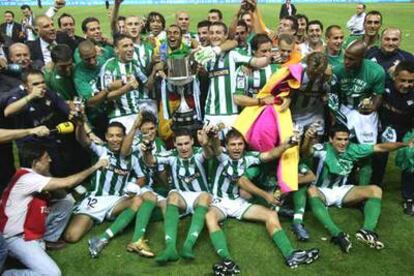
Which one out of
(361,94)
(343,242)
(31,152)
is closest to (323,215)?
(343,242)

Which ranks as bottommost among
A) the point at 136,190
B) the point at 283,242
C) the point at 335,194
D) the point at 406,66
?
the point at 283,242

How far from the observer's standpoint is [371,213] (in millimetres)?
4801

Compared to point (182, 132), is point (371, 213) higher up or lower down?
lower down

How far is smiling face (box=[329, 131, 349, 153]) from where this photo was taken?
16.5ft

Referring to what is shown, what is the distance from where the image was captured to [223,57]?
214 inches

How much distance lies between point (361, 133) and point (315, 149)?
59 cm

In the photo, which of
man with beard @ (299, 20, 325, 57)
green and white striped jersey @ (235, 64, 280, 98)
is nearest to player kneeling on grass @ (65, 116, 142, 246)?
green and white striped jersey @ (235, 64, 280, 98)

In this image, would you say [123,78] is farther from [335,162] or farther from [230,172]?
[335,162]

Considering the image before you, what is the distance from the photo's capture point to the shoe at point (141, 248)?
4.48 meters

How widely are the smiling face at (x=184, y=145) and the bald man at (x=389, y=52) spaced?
2585 mm

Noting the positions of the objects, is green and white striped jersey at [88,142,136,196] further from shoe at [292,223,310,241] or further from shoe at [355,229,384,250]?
shoe at [355,229,384,250]

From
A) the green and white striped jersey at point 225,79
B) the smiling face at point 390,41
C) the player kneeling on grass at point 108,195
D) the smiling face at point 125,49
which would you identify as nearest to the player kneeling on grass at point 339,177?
the green and white striped jersey at point 225,79

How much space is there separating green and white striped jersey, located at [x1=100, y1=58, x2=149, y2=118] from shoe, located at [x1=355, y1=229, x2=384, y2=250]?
280cm

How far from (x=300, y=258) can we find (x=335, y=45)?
9.45ft
